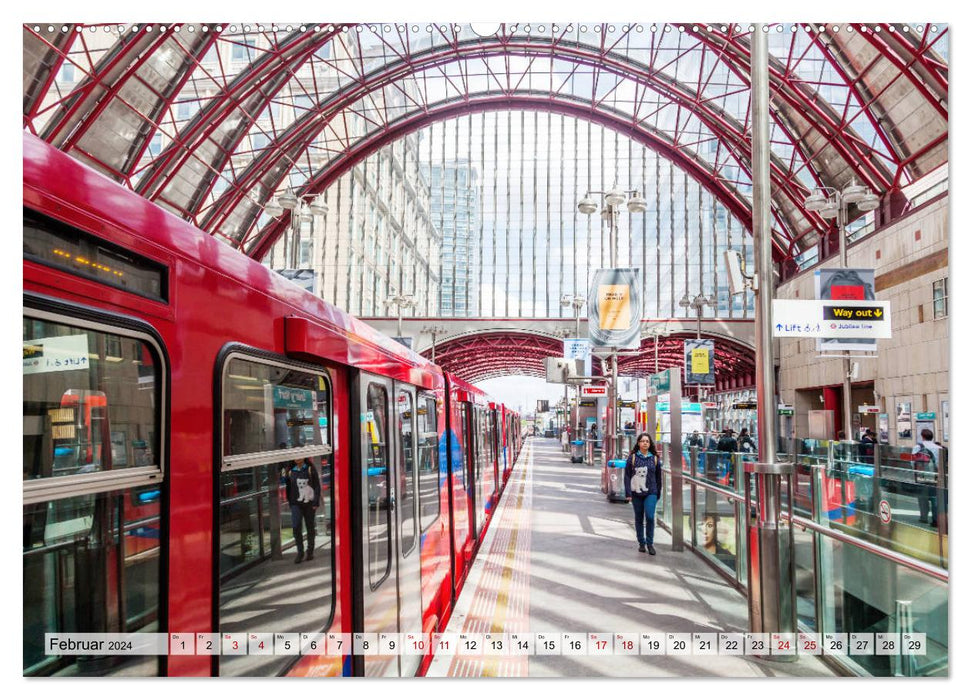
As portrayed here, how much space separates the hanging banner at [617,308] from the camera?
14750 mm

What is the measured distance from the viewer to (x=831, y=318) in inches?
178

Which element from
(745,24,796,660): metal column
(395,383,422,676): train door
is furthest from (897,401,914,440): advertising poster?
(395,383,422,676): train door

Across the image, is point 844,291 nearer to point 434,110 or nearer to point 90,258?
point 90,258

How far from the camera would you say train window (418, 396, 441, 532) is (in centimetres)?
595

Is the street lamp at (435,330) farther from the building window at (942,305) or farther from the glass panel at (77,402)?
the glass panel at (77,402)

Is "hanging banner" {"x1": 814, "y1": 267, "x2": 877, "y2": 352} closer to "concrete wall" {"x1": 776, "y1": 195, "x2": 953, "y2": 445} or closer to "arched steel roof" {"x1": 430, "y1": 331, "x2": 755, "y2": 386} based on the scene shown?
"concrete wall" {"x1": 776, "y1": 195, "x2": 953, "y2": 445}

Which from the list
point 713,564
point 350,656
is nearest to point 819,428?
point 713,564

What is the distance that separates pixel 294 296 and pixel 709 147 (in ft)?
139

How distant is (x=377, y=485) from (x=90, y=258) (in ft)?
8.50

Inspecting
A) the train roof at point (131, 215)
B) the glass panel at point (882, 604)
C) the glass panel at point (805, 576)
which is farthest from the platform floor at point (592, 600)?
the train roof at point (131, 215)

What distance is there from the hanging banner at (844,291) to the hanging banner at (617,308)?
→ 362 inches

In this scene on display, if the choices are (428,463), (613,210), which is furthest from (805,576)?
(613,210)

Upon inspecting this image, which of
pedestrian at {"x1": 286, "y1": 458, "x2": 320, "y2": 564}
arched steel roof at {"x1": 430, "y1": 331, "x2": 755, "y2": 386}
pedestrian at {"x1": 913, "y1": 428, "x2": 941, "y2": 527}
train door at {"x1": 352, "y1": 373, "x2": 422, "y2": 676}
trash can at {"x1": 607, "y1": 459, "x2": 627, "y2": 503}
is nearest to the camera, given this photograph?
pedestrian at {"x1": 286, "y1": 458, "x2": 320, "y2": 564}
